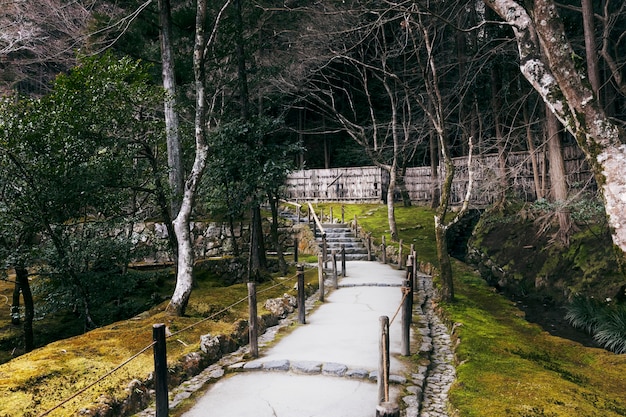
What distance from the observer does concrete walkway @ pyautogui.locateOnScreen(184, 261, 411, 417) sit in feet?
15.6

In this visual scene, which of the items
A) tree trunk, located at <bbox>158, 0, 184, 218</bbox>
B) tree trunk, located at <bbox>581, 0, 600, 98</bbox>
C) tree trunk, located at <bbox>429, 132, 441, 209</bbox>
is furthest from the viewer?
tree trunk, located at <bbox>429, 132, 441, 209</bbox>

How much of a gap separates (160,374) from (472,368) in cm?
388

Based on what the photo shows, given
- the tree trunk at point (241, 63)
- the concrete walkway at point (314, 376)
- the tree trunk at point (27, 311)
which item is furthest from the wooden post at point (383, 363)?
the tree trunk at point (241, 63)

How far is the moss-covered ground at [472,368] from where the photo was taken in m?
4.64

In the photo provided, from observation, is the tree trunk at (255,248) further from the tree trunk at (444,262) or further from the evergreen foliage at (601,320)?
the evergreen foliage at (601,320)

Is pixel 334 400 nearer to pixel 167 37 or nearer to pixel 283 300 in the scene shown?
pixel 283 300

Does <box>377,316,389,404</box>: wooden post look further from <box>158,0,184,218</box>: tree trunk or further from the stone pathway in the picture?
<box>158,0,184,218</box>: tree trunk

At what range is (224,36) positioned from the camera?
1344cm

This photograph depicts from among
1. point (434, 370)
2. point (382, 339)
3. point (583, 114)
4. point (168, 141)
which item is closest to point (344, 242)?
point (168, 141)

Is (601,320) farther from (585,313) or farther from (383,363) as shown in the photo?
(383,363)

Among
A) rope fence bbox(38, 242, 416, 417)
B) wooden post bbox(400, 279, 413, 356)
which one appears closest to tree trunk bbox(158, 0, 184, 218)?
rope fence bbox(38, 242, 416, 417)

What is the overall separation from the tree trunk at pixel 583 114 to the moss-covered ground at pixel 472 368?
1.86 metres

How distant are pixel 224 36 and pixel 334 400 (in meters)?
11.7

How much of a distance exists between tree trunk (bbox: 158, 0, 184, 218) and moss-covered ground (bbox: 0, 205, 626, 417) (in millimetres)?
3042
